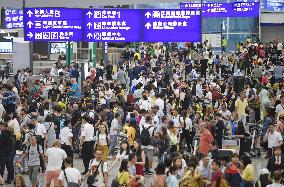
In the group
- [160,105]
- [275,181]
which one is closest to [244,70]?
[160,105]

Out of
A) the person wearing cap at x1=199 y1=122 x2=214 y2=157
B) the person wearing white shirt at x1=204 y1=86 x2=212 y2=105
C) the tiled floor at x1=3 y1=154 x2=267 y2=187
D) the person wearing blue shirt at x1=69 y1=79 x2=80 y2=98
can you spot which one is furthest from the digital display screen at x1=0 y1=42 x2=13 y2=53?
the person wearing cap at x1=199 y1=122 x2=214 y2=157

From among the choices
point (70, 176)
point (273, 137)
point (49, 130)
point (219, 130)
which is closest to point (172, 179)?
point (70, 176)

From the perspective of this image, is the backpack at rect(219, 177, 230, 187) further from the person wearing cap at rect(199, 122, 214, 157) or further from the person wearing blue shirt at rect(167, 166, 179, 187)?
the person wearing cap at rect(199, 122, 214, 157)

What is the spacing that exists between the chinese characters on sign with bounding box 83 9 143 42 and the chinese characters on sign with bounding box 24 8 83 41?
354mm

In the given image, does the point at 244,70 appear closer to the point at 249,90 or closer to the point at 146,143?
the point at 249,90

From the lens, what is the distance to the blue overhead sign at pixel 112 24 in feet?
93.7

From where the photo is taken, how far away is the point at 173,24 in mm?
28516

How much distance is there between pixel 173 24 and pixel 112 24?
214 centimetres

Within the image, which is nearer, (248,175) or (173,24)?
(248,175)

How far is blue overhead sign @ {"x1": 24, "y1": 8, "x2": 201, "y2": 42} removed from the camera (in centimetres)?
2855

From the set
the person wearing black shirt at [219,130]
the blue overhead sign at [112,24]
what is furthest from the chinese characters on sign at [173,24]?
the person wearing black shirt at [219,130]

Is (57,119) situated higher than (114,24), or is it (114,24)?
(114,24)

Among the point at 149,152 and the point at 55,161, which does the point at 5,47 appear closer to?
the point at 149,152

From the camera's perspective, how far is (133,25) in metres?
28.8
